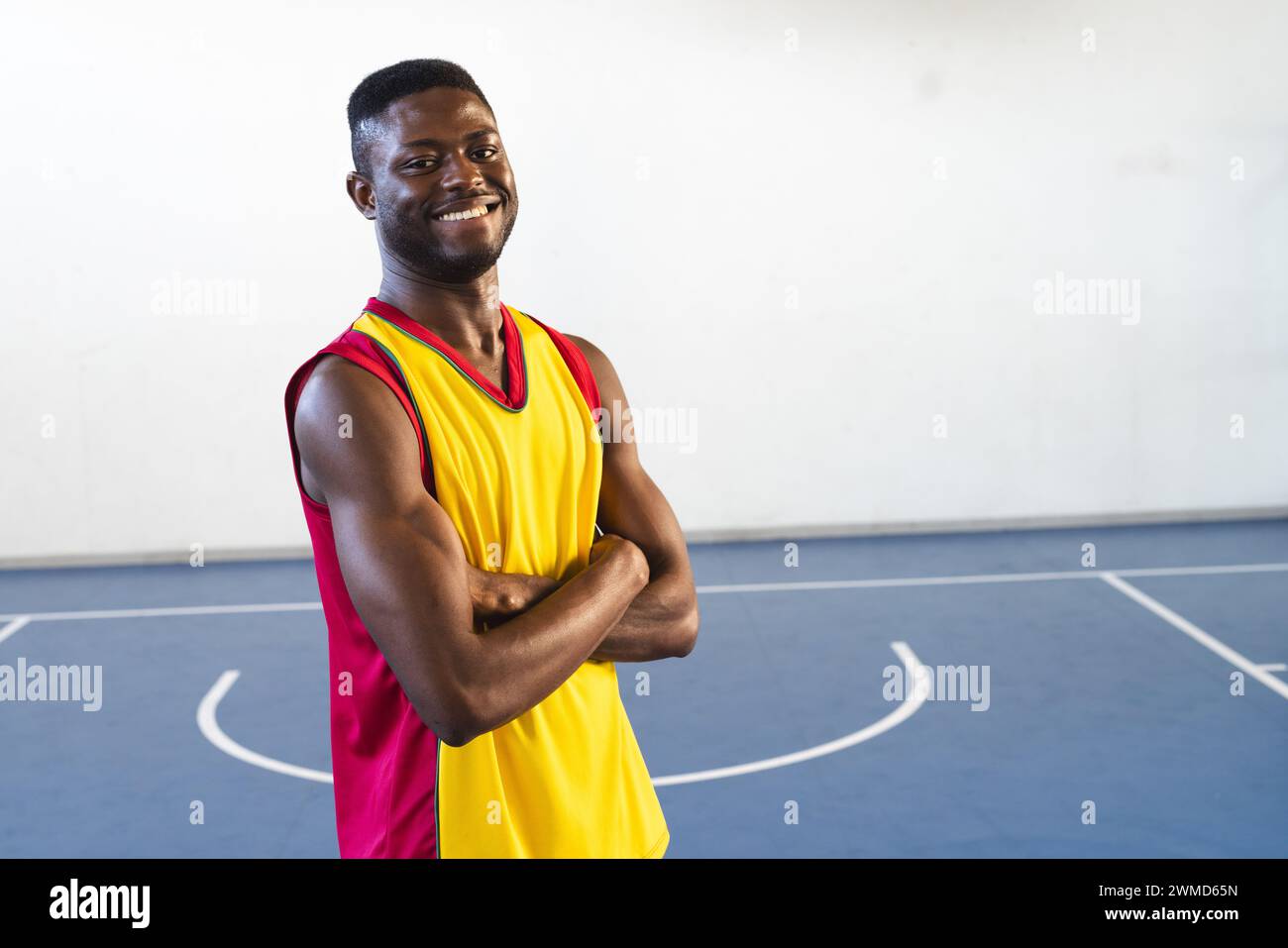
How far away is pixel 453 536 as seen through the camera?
167 cm

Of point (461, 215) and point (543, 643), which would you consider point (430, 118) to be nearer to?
point (461, 215)

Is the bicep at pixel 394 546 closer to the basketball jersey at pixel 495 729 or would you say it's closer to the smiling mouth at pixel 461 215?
the basketball jersey at pixel 495 729

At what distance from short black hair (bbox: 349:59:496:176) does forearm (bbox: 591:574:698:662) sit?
770 millimetres

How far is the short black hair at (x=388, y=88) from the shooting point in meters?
1.78

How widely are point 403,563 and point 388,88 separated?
2.21 feet

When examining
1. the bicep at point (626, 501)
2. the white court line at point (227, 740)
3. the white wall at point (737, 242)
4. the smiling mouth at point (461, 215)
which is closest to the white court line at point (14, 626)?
the white wall at point (737, 242)

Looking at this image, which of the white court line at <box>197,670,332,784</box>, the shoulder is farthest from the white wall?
the shoulder

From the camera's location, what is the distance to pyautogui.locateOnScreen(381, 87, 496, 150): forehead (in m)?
1.75

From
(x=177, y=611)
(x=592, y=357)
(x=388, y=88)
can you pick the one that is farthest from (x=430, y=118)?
(x=177, y=611)

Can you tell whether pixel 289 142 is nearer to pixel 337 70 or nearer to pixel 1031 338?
pixel 337 70

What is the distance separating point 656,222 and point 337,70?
2.31m

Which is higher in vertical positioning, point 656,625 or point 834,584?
point 656,625
